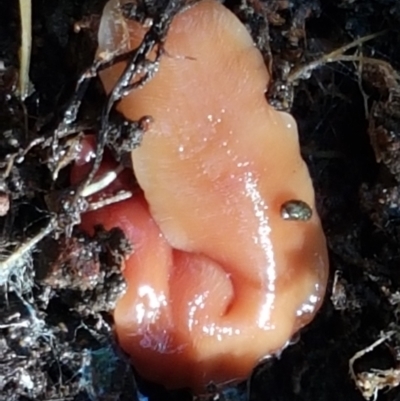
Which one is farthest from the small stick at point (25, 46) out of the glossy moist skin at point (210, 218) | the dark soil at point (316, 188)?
the glossy moist skin at point (210, 218)

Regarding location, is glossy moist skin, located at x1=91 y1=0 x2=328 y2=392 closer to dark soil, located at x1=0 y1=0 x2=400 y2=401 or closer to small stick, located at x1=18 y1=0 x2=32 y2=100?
dark soil, located at x1=0 y1=0 x2=400 y2=401

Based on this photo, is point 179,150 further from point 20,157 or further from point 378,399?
point 378,399

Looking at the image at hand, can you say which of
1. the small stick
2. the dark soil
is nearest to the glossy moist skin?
the dark soil

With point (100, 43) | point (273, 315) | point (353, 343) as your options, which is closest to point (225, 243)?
point (273, 315)

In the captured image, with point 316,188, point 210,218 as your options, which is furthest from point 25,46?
point 316,188

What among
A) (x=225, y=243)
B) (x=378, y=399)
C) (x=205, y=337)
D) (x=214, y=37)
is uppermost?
(x=214, y=37)

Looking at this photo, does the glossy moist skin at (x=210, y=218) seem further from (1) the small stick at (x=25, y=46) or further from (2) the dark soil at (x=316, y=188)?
(1) the small stick at (x=25, y=46)

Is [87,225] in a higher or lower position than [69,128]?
lower
